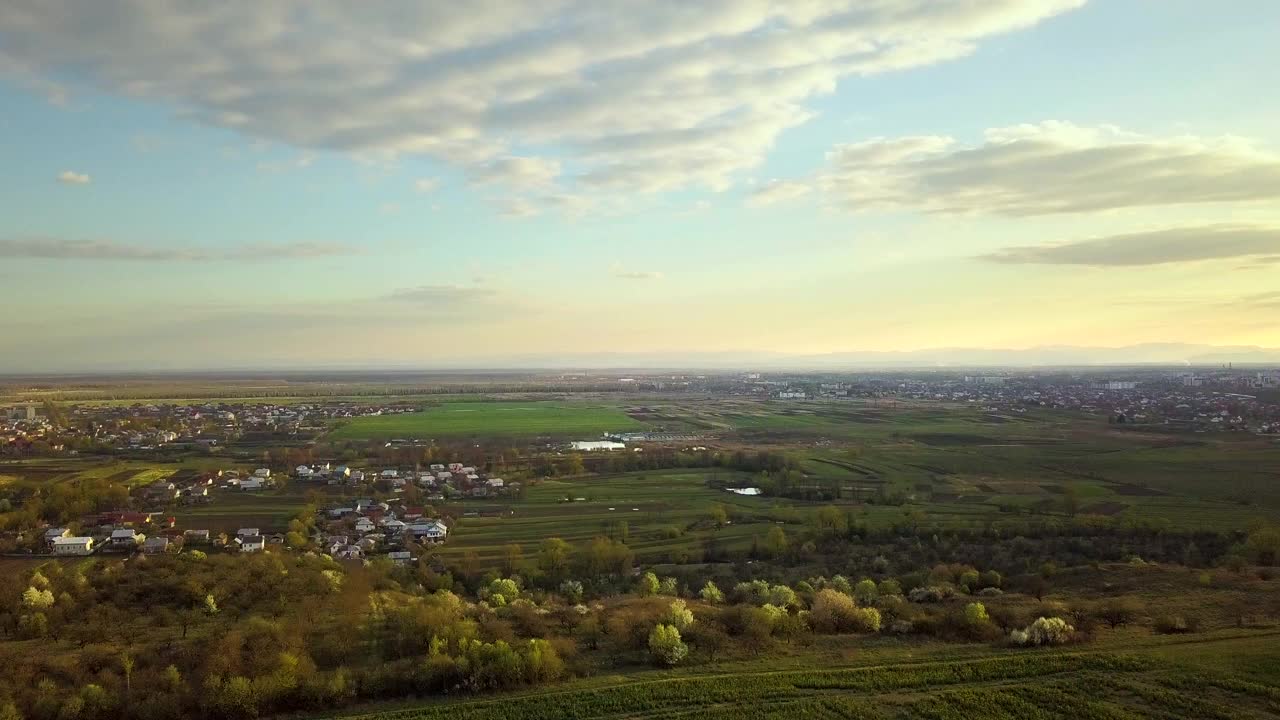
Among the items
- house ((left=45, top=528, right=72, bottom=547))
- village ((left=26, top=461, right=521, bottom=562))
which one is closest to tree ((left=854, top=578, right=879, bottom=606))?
village ((left=26, top=461, right=521, bottom=562))

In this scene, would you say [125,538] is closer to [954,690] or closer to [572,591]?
[572,591]

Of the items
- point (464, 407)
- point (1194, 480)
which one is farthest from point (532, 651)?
point (464, 407)

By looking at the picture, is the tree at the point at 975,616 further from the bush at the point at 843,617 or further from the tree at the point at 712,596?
the tree at the point at 712,596

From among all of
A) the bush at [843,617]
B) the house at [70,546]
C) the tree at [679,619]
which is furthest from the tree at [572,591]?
the house at [70,546]

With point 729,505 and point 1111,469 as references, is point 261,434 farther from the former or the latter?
point 1111,469

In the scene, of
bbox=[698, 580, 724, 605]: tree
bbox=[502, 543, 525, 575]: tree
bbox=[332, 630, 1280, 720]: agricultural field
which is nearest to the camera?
bbox=[332, 630, 1280, 720]: agricultural field

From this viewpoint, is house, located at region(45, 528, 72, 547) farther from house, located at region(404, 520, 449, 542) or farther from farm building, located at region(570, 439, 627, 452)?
farm building, located at region(570, 439, 627, 452)

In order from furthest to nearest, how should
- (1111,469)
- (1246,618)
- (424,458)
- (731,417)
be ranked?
(731,417), (424,458), (1111,469), (1246,618)
